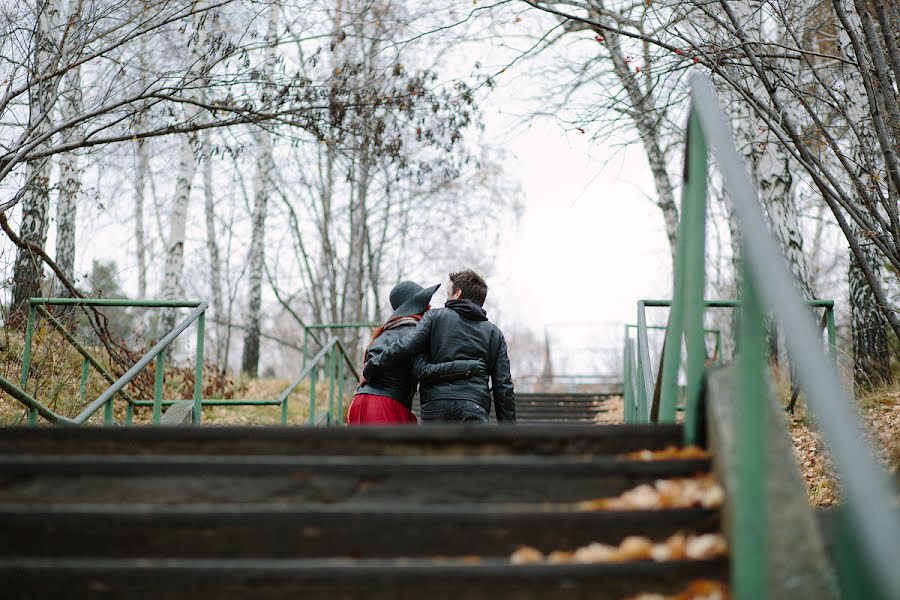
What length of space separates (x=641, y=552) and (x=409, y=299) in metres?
3.02

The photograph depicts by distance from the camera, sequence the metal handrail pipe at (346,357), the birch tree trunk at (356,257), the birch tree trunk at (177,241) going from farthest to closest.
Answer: the birch tree trunk at (356,257), the birch tree trunk at (177,241), the metal handrail pipe at (346,357)

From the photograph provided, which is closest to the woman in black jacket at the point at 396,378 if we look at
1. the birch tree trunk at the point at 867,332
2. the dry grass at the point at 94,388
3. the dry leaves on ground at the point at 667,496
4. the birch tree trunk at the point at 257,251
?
the dry leaves on ground at the point at 667,496

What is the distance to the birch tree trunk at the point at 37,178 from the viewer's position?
609 cm

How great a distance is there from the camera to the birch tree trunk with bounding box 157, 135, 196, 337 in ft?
40.6

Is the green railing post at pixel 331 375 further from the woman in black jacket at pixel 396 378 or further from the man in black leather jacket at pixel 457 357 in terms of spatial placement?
the man in black leather jacket at pixel 457 357

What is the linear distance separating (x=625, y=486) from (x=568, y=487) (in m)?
0.17

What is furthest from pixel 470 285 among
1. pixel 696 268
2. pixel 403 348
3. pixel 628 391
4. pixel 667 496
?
pixel 628 391

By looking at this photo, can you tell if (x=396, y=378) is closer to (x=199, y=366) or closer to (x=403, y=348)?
(x=403, y=348)

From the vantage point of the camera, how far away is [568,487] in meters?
2.45

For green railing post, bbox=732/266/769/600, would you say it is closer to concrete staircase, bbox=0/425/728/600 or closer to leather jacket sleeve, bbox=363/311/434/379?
concrete staircase, bbox=0/425/728/600

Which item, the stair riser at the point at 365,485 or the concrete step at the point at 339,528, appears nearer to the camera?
the concrete step at the point at 339,528

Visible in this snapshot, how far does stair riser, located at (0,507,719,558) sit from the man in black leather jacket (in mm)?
2235

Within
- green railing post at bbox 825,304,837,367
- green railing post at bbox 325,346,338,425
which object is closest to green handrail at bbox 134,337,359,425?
green railing post at bbox 325,346,338,425

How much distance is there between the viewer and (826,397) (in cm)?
148
